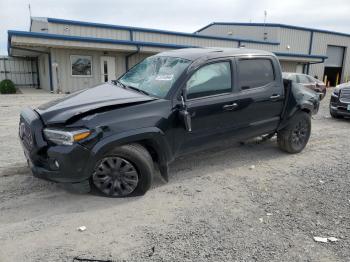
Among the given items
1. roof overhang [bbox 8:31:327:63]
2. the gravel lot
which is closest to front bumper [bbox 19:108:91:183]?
the gravel lot

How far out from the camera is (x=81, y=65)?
1783cm

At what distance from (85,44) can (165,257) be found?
15706 millimetres

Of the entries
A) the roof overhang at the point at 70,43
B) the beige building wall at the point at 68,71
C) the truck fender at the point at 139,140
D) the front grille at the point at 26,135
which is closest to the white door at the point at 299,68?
the roof overhang at the point at 70,43

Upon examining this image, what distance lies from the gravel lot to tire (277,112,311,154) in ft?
1.76

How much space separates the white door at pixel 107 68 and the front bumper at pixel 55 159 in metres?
15.8

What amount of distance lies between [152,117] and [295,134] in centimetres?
323

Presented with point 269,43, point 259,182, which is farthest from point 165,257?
point 269,43

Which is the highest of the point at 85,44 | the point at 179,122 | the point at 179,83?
the point at 85,44

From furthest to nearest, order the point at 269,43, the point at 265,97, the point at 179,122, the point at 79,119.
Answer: the point at 269,43, the point at 265,97, the point at 179,122, the point at 79,119

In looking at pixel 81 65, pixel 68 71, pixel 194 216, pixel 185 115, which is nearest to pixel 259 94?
pixel 185 115

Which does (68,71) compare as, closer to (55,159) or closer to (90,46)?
(90,46)

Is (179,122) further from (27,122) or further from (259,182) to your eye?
(27,122)

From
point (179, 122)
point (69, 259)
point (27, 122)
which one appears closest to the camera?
point (69, 259)

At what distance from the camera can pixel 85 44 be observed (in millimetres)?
16250
